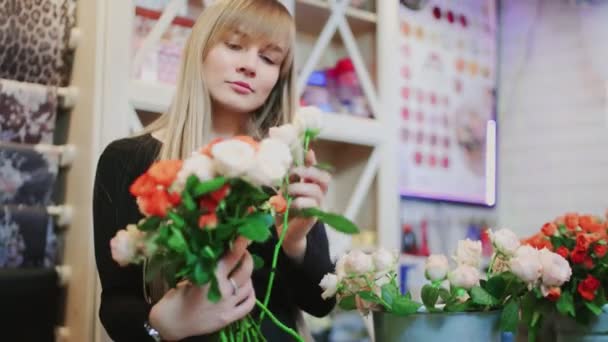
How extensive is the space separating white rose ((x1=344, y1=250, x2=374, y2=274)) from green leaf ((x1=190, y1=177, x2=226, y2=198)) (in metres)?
0.28

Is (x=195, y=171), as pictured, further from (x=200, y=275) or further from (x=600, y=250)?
(x=600, y=250)

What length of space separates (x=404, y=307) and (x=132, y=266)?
40cm

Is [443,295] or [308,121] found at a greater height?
[308,121]

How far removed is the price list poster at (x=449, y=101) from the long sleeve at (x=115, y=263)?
1.44 meters

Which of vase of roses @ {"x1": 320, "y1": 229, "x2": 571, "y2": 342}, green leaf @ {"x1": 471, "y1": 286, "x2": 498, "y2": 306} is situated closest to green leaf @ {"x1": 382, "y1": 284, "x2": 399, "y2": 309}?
vase of roses @ {"x1": 320, "y1": 229, "x2": 571, "y2": 342}

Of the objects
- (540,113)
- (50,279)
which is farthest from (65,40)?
(540,113)

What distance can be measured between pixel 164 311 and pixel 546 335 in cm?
67

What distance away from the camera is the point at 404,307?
0.89 m

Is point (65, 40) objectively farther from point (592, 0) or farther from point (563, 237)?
point (592, 0)

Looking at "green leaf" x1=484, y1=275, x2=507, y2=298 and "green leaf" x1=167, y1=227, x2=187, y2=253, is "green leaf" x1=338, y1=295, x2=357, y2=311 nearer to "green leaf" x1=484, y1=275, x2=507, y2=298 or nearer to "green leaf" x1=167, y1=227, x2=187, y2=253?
"green leaf" x1=484, y1=275, x2=507, y2=298

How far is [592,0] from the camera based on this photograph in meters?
2.52

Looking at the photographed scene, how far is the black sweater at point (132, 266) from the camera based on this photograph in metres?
1.01

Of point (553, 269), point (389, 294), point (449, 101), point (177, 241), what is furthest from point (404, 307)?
point (449, 101)

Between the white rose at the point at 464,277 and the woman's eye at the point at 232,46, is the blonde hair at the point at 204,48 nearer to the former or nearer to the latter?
the woman's eye at the point at 232,46
